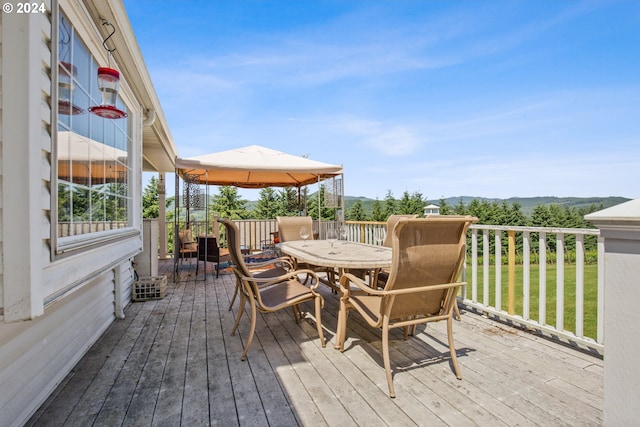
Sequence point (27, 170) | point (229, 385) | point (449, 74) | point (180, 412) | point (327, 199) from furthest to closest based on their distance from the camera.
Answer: point (449, 74), point (327, 199), point (229, 385), point (180, 412), point (27, 170)

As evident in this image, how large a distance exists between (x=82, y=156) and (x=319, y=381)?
240 cm

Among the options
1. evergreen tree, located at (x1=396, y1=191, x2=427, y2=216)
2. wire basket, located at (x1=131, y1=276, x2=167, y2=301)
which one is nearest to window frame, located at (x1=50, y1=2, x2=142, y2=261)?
wire basket, located at (x1=131, y1=276, x2=167, y2=301)

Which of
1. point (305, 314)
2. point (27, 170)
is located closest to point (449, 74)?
point (305, 314)

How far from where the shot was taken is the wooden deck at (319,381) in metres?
1.75

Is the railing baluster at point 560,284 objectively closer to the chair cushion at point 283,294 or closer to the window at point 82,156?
the chair cushion at point 283,294

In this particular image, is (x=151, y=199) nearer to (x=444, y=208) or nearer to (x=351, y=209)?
(x=351, y=209)

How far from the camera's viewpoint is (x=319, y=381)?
2.12m

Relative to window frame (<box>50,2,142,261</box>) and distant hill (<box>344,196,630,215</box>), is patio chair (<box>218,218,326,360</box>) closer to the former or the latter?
window frame (<box>50,2,142,261</box>)

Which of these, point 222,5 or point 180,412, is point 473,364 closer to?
point 180,412

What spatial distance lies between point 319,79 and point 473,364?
10203mm

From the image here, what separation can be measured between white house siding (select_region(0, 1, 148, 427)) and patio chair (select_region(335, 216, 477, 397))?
1.81 m

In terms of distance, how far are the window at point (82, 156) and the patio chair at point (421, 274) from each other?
1.91 meters

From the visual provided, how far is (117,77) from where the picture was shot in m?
2.19

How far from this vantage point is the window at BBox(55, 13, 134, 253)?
1.95m
